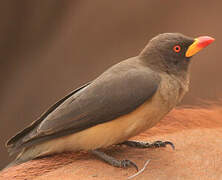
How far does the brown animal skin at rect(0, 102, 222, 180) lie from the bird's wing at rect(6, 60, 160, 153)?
0.10m

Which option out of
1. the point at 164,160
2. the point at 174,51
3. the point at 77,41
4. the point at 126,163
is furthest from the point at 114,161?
the point at 77,41

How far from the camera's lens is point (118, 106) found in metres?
1.05

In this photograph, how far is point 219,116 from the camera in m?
1.31

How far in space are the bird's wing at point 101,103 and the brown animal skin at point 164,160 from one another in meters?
0.10

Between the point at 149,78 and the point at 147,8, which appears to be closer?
the point at 149,78

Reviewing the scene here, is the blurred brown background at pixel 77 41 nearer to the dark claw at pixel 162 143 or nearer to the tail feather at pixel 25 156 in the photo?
the dark claw at pixel 162 143

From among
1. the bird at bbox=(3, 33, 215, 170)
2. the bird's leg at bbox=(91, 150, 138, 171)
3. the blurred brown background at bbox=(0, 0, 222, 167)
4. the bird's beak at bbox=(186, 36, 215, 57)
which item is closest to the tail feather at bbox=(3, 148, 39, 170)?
the bird at bbox=(3, 33, 215, 170)

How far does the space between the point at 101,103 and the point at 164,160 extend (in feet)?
0.86

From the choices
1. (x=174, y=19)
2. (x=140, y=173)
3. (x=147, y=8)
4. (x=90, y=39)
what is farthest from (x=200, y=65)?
(x=140, y=173)

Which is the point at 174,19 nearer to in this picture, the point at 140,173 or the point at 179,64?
the point at 179,64

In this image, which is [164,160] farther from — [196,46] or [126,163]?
[196,46]

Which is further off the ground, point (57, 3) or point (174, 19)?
point (57, 3)

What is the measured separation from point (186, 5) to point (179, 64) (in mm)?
680

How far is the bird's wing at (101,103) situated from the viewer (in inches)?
41.2
